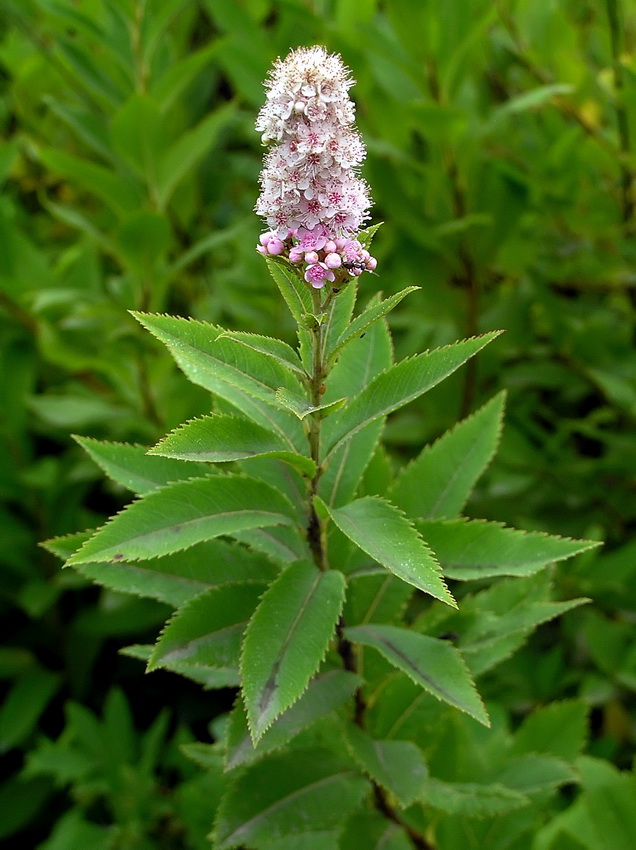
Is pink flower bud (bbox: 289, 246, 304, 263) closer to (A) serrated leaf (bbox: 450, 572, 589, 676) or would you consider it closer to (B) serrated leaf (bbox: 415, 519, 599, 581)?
(B) serrated leaf (bbox: 415, 519, 599, 581)

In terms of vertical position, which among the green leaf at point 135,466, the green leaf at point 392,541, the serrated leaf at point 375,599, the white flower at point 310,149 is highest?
the white flower at point 310,149

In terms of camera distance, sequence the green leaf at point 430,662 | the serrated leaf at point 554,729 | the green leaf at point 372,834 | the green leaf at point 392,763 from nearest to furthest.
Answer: the green leaf at point 430,662, the green leaf at point 392,763, the green leaf at point 372,834, the serrated leaf at point 554,729

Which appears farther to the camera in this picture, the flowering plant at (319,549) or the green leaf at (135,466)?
the green leaf at (135,466)

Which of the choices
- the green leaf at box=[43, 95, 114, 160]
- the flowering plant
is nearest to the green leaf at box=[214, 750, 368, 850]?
the flowering plant

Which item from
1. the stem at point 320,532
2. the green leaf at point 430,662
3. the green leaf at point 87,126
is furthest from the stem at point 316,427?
the green leaf at point 87,126

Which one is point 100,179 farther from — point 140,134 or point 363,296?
point 363,296

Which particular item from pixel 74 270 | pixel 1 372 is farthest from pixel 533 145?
pixel 1 372

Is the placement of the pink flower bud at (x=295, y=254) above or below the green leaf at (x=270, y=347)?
above

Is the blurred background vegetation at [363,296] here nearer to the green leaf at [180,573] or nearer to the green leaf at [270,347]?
the green leaf at [180,573]
